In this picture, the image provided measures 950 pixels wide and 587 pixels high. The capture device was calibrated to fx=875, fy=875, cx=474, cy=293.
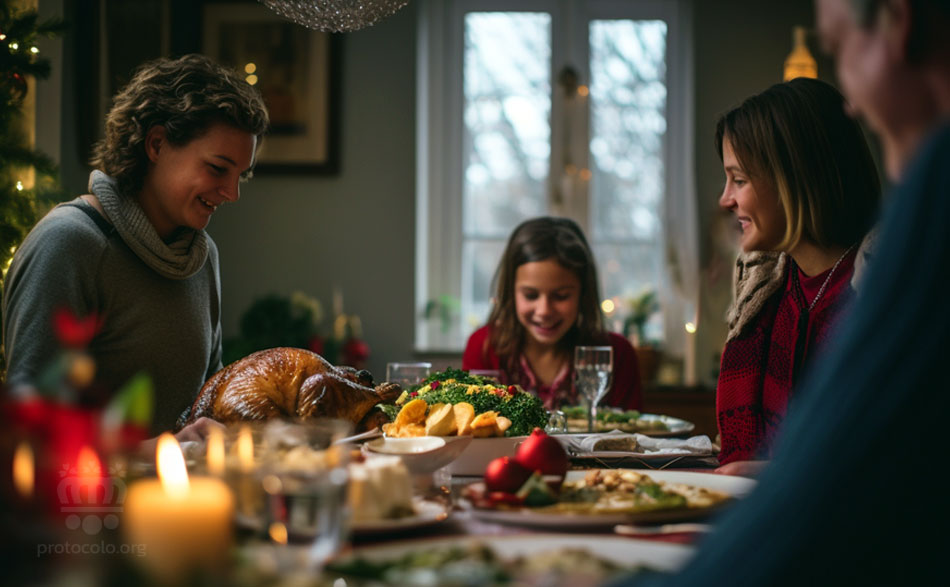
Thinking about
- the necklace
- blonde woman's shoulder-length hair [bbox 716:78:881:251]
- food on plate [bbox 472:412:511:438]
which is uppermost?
blonde woman's shoulder-length hair [bbox 716:78:881:251]

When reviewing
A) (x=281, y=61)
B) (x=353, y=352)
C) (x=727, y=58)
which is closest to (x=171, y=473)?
(x=353, y=352)

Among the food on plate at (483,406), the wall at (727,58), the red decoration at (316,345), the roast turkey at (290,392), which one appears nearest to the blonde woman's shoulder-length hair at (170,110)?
the roast turkey at (290,392)

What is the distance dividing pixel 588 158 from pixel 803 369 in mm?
3409

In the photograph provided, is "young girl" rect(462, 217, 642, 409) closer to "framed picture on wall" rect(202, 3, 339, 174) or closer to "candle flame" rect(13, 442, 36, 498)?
"framed picture on wall" rect(202, 3, 339, 174)

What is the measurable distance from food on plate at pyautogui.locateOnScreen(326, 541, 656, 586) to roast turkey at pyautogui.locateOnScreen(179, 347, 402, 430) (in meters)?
0.80

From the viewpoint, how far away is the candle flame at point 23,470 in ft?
2.17

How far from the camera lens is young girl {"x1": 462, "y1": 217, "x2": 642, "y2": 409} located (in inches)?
125

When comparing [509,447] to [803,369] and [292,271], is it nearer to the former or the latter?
[803,369]

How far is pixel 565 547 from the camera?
2.99 feet

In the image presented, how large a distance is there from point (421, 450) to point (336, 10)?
4.09 ft

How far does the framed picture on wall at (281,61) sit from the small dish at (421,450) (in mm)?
3822

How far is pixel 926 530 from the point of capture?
0.64 meters

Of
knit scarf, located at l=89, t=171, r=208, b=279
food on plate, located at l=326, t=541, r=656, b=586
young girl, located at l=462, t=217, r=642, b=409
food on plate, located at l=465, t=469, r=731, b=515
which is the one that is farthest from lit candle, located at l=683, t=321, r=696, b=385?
food on plate, located at l=326, t=541, r=656, b=586

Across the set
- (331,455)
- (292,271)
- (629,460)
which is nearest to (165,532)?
(331,455)
